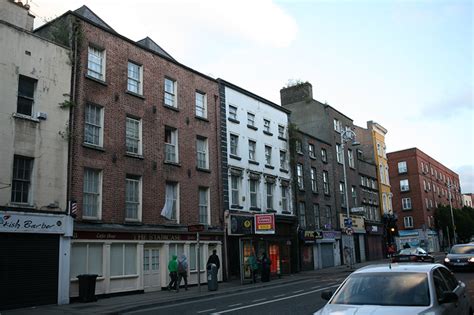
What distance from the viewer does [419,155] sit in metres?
69.0

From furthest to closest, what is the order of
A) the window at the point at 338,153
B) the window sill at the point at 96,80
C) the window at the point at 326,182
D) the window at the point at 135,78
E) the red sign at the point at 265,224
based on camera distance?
the window at the point at 338,153
the window at the point at 326,182
the red sign at the point at 265,224
the window at the point at 135,78
the window sill at the point at 96,80

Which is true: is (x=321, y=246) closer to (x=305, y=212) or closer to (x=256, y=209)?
(x=305, y=212)

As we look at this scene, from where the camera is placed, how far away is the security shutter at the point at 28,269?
16281mm

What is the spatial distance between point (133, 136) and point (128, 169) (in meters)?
1.83

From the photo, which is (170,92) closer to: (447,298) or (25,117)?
(25,117)

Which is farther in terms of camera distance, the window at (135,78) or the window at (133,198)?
the window at (135,78)

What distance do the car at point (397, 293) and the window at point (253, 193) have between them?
2299 centimetres

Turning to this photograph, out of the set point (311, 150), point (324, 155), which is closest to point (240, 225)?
point (311, 150)

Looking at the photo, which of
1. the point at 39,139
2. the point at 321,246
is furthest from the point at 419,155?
the point at 39,139

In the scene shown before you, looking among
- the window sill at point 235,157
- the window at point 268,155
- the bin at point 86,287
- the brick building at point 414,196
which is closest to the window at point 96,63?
the bin at point 86,287

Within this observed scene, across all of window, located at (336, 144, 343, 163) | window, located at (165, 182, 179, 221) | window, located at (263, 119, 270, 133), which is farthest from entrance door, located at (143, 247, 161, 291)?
window, located at (336, 144, 343, 163)

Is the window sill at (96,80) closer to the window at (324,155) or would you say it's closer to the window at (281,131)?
the window at (281,131)

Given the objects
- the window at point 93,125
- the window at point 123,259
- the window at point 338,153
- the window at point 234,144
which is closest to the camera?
the window at point 123,259

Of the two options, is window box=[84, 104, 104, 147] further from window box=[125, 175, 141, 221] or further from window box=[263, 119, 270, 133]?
window box=[263, 119, 270, 133]
